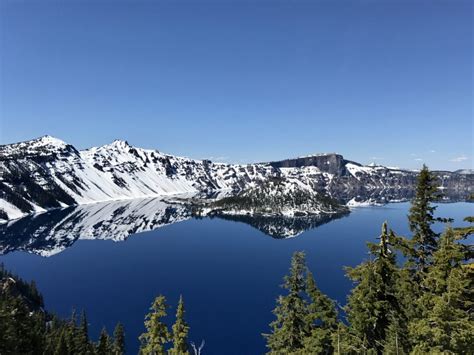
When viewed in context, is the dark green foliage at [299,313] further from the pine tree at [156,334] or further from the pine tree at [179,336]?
the pine tree at [156,334]

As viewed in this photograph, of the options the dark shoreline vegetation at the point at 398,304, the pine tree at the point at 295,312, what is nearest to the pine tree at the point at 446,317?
the dark shoreline vegetation at the point at 398,304

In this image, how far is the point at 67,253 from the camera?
179 m

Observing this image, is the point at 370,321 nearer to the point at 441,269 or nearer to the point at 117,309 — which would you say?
the point at 441,269

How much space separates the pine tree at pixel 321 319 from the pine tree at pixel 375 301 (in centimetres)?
315

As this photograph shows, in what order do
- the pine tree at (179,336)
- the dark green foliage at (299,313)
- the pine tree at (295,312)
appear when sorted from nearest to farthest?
the dark green foliage at (299,313) < the pine tree at (295,312) < the pine tree at (179,336)

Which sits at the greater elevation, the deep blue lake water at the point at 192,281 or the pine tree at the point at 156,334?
the pine tree at the point at 156,334

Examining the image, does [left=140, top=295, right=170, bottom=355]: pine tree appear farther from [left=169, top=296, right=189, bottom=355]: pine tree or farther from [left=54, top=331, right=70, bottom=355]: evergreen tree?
[left=54, top=331, right=70, bottom=355]: evergreen tree

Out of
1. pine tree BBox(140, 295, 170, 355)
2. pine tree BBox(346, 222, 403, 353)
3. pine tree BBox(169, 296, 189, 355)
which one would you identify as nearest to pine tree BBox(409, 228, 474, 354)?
pine tree BBox(346, 222, 403, 353)

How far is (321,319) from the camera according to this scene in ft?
85.0

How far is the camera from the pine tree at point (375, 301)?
2058 centimetres

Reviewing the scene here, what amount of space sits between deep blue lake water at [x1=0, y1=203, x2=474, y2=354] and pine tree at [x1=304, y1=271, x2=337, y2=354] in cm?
5827

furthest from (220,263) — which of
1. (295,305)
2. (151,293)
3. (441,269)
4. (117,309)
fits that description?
(441,269)

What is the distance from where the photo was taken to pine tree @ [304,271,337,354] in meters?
23.8

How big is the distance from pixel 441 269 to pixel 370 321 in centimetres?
547
